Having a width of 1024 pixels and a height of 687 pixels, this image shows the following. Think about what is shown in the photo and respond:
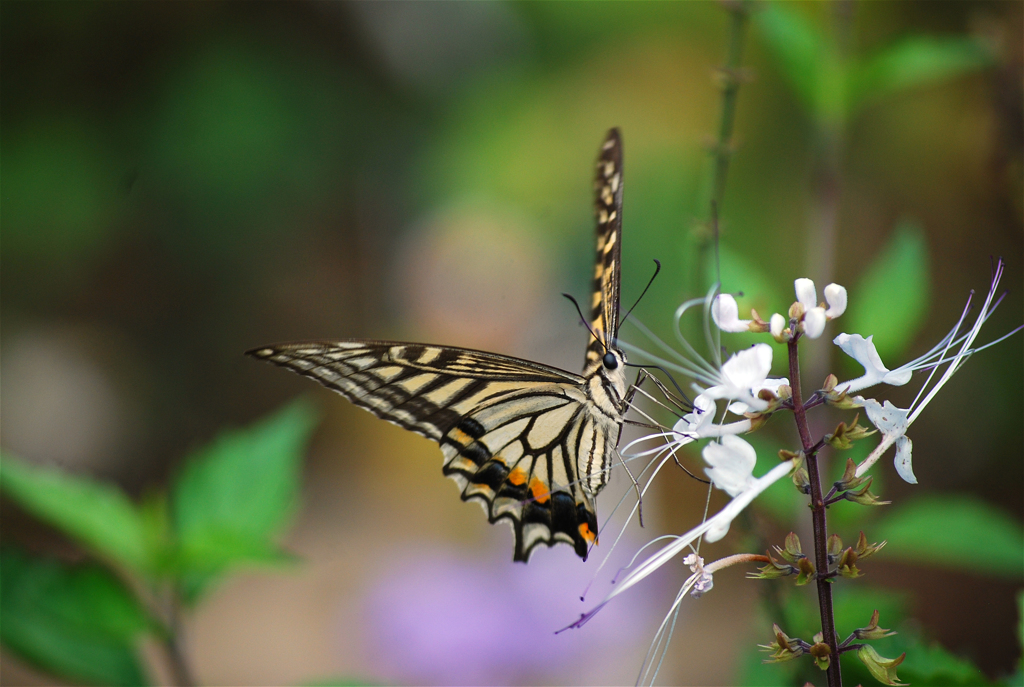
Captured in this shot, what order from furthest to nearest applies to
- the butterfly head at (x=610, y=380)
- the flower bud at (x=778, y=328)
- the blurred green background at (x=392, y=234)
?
the blurred green background at (x=392, y=234) < the butterfly head at (x=610, y=380) < the flower bud at (x=778, y=328)

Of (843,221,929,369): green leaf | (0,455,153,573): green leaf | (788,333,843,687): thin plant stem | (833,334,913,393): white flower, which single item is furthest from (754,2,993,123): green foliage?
(0,455,153,573): green leaf

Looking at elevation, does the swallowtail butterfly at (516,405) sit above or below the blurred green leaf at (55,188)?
below

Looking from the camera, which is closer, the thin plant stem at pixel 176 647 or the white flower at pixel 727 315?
the white flower at pixel 727 315

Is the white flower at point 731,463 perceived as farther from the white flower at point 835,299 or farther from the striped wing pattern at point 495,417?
the striped wing pattern at point 495,417

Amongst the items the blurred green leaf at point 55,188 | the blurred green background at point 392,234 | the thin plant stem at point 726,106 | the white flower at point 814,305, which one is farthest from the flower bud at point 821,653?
the blurred green leaf at point 55,188

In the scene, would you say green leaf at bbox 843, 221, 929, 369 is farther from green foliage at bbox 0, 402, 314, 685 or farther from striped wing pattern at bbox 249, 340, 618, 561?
green foliage at bbox 0, 402, 314, 685

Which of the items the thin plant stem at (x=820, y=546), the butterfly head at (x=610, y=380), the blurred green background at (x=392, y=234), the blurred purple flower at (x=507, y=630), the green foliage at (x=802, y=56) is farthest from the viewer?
the blurred green background at (x=392, y=234)
